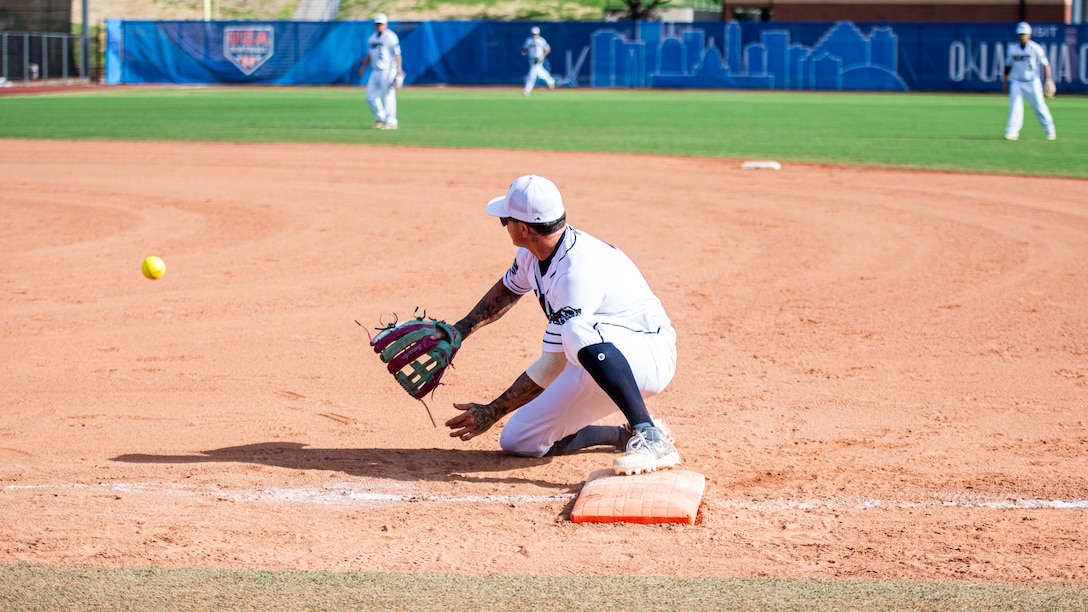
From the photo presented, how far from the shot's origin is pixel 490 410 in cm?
549

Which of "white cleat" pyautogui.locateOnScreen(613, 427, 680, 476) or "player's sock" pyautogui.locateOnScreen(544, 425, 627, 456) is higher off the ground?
"white cleat" pyautogui.locateOnScreen(613, 427, 680, 476)

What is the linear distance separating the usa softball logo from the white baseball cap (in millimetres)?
45355

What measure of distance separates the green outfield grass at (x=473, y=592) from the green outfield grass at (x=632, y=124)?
1383 cm

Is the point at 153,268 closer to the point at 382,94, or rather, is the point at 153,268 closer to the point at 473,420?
the point at 473,420

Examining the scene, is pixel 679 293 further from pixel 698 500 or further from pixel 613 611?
pixel 613 611

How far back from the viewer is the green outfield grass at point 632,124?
64.2 feet

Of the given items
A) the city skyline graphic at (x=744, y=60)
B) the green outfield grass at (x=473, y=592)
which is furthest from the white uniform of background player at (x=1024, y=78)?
the city skyline graphic at (x=744, y=60)

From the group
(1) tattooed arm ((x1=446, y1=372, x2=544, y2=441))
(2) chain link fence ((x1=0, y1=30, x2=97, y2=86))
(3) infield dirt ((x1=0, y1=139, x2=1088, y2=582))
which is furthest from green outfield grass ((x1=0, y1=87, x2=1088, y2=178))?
(1) tattooed arm ((x1=446, y1=372, x2=544, y2=441))

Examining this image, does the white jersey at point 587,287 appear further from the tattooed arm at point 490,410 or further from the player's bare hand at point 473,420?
the player's bare hand at point 473,420

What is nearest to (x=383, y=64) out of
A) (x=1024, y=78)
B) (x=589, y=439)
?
(x=1024, y=78)

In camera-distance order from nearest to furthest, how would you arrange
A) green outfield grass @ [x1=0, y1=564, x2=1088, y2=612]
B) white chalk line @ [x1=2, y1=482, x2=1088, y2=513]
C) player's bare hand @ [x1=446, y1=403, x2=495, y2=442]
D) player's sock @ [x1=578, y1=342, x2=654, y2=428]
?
green outfield grass @ [x1=0, y1=564, x2=1088, y2=612]
white chalk line @ [x1=2, y1=482, x2=1088, y2=513]
player's sock @ [x1=578, y1=342, x2=654, y2=428]
player's bare hand @ [x1=446, y1=403, x2=495, y2=442]

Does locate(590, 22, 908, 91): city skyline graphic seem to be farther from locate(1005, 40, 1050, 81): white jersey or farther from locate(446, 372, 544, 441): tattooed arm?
locate(446, 372, 544, 441): tattooed arm

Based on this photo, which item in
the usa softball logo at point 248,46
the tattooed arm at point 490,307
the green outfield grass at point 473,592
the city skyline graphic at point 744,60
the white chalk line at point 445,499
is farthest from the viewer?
the usa softball logo at point 248,46

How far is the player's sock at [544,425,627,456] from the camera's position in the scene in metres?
5.72
